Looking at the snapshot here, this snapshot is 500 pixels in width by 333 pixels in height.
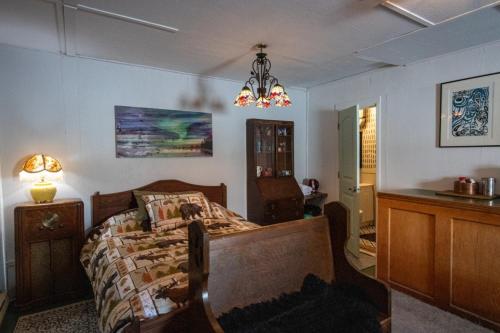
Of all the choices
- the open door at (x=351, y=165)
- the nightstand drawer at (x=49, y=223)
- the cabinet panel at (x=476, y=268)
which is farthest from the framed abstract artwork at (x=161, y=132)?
the cabinet panel at (x=476, y=268)

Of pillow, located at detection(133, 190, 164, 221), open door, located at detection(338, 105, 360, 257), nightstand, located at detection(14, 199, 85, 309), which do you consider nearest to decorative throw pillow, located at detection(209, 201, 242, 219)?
pillow, located at detection(133, 190, 164, 221)

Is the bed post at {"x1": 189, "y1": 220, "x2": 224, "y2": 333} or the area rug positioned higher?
the bed post at {"x1": 189, "y1": 220, "x2": 224, "y2": 333}

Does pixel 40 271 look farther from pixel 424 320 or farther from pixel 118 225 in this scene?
pixel 424 320

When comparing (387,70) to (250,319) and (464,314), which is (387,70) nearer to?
(464,314)

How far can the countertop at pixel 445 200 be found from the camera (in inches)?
88.9

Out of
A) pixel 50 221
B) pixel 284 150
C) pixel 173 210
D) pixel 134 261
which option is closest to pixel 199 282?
pixel 134 261

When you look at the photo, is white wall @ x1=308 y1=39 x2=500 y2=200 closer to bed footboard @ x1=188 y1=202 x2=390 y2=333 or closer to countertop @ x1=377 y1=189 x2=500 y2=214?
countertop @ x1=377 y1=189 x2=500 y2=214

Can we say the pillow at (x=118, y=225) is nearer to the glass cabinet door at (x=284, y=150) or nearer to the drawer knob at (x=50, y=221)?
the drawer knob at (x=50, y=221)

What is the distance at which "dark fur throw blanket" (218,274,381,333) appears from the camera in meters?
1.31

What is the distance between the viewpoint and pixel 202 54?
Answer: 2.93 meters

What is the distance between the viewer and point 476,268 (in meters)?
2.33

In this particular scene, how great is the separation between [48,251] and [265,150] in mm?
2766

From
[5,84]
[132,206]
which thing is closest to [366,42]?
[132,206]

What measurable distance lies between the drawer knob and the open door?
3.16m
